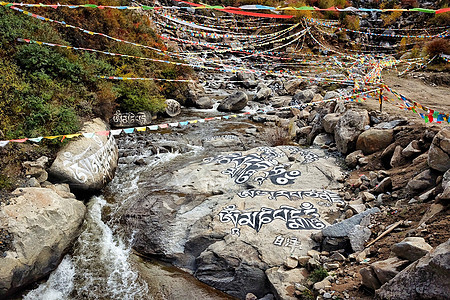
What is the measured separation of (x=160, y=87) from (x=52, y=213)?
10491mm

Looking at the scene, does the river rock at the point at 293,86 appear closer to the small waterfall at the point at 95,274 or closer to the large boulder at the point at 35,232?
the small waterfall at the point at 95,274

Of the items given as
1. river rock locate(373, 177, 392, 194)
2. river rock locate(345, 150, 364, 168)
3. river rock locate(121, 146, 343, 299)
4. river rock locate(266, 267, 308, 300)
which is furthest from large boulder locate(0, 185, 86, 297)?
river rock locate(345, 150, 364, 168)

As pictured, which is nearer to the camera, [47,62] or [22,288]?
[22,288]

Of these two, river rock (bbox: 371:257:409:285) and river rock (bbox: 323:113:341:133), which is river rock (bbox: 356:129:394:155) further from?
river rock (bbox: 371:257:409:285)

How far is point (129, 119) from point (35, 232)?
8.09 metres

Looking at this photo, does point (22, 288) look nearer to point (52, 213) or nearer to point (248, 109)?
point (52, 213)

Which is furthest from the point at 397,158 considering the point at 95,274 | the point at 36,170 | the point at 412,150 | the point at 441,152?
the point at 36,170

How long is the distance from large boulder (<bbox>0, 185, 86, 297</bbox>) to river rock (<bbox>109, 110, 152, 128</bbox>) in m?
6.58

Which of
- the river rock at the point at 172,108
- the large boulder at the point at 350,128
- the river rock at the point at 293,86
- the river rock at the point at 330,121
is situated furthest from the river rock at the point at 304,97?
the large boulder at the point at 350,128

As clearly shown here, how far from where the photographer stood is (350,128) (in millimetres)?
8414

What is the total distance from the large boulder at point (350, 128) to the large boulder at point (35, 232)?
680cm

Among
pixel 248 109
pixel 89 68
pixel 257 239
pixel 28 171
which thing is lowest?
pixel 248 109

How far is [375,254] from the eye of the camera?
4359 mm

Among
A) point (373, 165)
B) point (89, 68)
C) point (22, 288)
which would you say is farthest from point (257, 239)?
point (89, 68)
